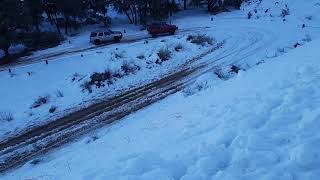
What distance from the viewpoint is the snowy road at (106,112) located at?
15472mm

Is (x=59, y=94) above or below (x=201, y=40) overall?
below

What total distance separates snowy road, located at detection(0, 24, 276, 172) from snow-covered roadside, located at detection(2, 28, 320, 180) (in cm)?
673

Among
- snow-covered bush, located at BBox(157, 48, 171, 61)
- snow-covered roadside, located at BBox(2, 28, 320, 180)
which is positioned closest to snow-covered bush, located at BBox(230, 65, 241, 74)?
snow-covered bush, located at BBox(157, 48, 171, 61)

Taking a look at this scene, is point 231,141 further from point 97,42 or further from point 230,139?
point 97,42

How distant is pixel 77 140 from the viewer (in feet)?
50.0

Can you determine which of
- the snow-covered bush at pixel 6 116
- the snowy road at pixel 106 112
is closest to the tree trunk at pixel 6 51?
the snow-covered bush at pixel 6 116

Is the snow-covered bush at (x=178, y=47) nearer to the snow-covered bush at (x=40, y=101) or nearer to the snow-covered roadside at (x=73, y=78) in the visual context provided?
the snow-covered roadside at (x=73, y=78)

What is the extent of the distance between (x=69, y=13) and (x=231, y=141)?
41761 mm

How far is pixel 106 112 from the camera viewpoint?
61.1 ft

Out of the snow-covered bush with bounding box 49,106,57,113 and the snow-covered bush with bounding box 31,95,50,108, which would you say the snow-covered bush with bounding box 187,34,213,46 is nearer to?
the snow-covered bush with bounding box 31,95,50,108

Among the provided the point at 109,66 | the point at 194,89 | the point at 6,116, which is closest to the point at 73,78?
the point at 109,66

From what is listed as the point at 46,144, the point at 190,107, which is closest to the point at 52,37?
the point at 46,144

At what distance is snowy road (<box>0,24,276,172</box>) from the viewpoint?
609 inches

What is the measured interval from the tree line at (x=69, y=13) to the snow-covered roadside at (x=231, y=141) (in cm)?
3169
